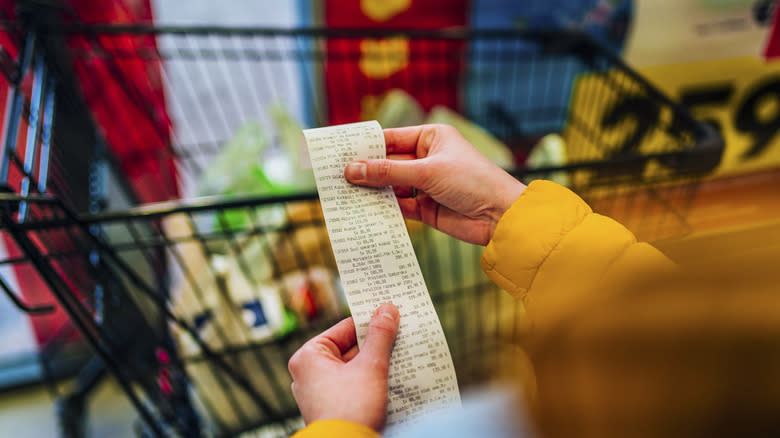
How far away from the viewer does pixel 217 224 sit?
1.20 meters

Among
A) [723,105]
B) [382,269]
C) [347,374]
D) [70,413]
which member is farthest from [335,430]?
[723,105]

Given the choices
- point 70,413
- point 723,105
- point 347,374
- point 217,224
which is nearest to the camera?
point 347,374

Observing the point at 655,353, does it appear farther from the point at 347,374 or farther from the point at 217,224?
the point at 217,224

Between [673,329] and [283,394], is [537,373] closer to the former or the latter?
[673,329]

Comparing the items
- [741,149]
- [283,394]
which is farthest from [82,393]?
[741,149]

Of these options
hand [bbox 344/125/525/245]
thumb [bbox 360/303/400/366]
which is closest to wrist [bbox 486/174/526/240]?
hand [bbox 344/125/525/245]

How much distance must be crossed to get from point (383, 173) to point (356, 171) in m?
0.03

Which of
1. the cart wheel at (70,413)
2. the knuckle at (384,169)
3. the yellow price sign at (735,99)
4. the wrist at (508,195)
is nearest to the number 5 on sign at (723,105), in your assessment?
the yellow price sign at (735,99)

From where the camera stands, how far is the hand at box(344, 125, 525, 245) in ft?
1.78

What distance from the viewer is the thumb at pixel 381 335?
44cm

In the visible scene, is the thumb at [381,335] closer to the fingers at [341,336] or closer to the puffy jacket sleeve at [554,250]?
the fingers at [341,336]

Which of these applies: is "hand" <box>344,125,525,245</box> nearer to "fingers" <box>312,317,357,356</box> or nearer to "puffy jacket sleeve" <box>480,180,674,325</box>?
"puffy jacket sleeve" <box>480,180,674,325</box>

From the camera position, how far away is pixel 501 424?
1.25 feet

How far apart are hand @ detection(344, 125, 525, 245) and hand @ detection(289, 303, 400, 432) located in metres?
0.17
